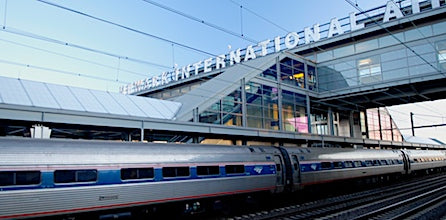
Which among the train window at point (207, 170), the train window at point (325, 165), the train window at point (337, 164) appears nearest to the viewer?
the train window at point (207, 170)

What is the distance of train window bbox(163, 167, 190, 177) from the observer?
43.6ft

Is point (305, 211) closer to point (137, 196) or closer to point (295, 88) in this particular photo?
point (137, 196)

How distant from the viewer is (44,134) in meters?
15.8

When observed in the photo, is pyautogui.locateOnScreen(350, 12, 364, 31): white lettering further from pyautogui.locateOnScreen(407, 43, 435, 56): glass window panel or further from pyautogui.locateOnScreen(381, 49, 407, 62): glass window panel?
pyautogui.locateOnScreen(407, 43, 435, 56): glass window panel

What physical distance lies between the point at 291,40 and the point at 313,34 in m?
2.65

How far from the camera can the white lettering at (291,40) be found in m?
37.8

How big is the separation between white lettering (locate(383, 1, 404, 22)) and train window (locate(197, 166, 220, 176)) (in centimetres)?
2616

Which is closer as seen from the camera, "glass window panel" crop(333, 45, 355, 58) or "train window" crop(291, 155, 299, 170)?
"train window" crop(291, 155, 299, 170)

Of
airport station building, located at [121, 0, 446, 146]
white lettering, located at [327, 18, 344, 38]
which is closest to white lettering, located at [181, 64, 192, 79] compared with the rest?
airport station building, located at [121, 0, 446, 146]

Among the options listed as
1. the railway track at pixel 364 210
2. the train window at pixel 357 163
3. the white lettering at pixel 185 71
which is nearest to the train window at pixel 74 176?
the railway track at pixel 364 210

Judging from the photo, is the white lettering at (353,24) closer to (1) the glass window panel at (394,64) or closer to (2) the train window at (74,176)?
(1) the glass window panel at (394,64)

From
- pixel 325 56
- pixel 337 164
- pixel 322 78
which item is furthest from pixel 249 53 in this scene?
pixel 337 164

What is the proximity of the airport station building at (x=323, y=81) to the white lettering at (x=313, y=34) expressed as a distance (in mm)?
107

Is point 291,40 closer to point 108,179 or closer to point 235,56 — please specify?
point 235,56
